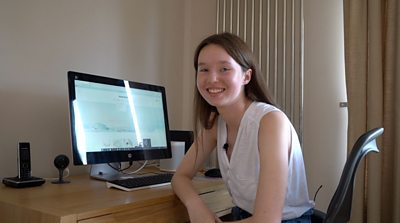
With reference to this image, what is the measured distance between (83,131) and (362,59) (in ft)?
4.69

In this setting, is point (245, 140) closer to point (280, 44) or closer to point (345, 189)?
point (345, 189)

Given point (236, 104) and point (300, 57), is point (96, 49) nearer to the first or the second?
point (236, 104)

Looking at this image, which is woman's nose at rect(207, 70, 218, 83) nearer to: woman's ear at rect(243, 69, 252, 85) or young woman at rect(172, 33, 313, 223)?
young woman at rect(172, 33, 313, 223)

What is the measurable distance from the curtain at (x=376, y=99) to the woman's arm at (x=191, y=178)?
89 cm

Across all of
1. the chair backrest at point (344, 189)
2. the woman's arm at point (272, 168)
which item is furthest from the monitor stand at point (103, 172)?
the chair backrest at point (344, 189)

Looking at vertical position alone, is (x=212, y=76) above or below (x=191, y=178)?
above

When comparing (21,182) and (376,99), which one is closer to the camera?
(21,182)

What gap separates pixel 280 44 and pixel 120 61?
0.96 meters

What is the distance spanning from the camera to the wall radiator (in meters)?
2.15

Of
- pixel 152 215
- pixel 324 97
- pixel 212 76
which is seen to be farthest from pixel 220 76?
pixel 324 97

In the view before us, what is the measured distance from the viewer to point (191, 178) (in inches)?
54.9

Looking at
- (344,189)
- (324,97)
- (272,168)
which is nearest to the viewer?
(344,189)

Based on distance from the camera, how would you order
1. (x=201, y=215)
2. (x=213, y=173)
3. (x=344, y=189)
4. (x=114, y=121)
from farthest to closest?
(x=213, y=173) → (x=114, y=121) → (x=201, y=215) → (x=344, y=189)

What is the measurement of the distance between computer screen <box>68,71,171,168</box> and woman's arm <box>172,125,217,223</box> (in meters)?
0.32
